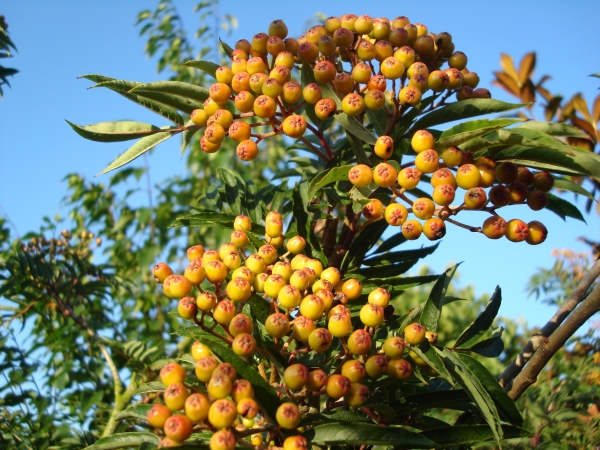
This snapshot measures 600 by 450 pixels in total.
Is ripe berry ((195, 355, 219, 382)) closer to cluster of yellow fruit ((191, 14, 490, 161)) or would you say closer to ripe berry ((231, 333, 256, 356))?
ripe berry ((231, 333, 256, 356))

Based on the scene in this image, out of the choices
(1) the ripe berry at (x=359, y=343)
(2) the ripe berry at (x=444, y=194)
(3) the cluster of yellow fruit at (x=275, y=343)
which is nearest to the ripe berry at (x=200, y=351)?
(3) the cluster of yellow fruit at (x=275, y=343)

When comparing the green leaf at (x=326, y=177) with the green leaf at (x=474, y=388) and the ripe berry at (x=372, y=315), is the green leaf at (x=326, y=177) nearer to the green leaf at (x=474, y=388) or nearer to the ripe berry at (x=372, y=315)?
the ripe berry at (x=372, y=315)

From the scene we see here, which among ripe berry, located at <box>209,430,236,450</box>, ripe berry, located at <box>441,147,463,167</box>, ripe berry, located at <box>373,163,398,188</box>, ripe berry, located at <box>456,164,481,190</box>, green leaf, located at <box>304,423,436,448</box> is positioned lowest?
green leaf, located at <box>304,423,436,448</box>

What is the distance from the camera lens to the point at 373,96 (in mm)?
1721

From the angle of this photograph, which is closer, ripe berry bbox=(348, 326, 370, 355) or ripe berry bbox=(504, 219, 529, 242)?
ripe berry bbox=(348, 326, 370, 355)

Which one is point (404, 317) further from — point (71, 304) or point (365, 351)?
point (71, 304)

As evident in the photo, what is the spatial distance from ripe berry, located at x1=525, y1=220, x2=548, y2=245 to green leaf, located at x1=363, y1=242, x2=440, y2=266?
39 cm

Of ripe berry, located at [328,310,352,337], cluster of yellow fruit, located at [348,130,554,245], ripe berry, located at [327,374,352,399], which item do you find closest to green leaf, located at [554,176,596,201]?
cluster of yellow fruit, located at [348,130,554,245]

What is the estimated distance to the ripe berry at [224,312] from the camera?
146cm

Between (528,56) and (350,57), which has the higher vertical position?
(528,56)

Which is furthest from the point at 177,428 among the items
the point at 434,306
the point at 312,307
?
the point at 434,306

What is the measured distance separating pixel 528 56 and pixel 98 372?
3.20 metres

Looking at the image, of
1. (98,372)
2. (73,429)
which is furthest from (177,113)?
(98,372)

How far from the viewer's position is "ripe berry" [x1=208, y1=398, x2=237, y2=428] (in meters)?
1.19
